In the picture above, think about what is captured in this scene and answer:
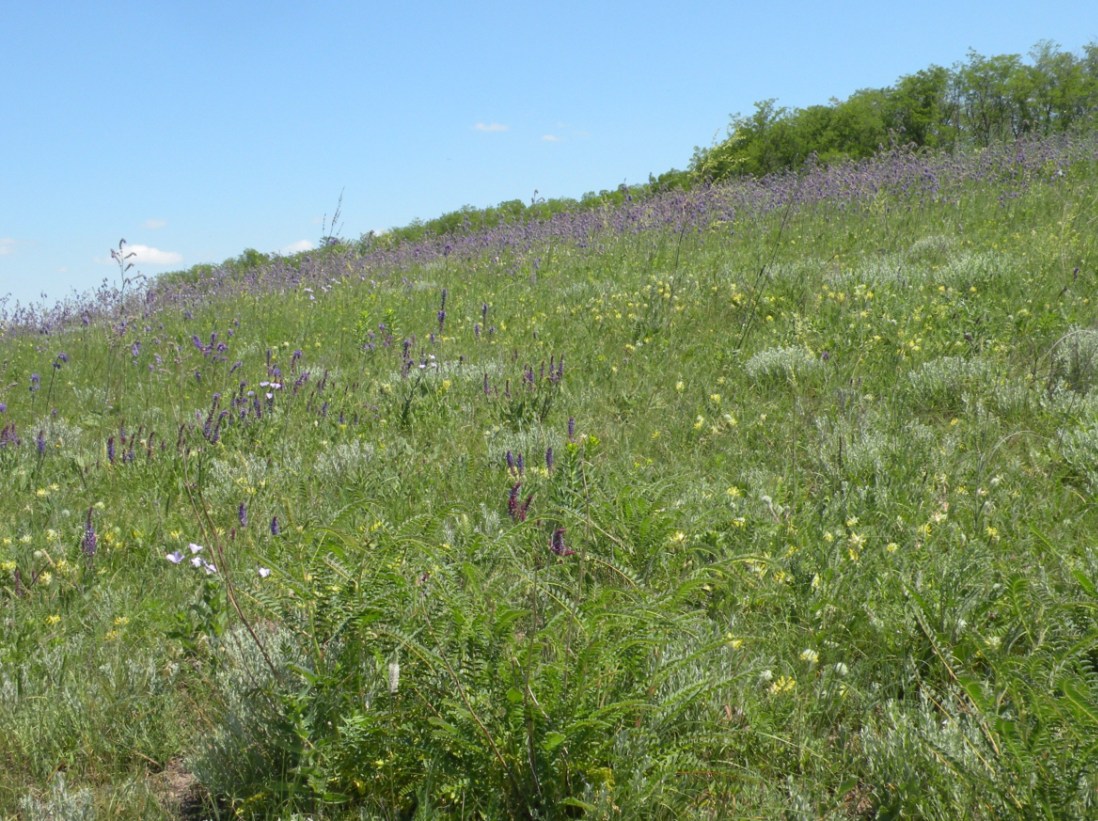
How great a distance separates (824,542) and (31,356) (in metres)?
8.77

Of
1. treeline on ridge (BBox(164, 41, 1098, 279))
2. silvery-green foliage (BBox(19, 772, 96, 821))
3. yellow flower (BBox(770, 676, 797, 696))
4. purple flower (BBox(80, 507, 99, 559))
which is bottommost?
yellow flower (BBox(770, 676, 797, 696))

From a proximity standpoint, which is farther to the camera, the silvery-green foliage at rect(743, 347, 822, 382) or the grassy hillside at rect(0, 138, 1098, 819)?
the silvery-green foliage at rect(743, 347, 822, 382)

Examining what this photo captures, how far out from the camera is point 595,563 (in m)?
3.01

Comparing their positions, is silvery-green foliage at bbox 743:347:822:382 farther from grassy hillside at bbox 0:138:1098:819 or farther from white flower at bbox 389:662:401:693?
white flower at bbox 389:662:401:693

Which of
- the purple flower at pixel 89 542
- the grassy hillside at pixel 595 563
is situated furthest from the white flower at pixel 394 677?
the purple flower at pixel 89 542

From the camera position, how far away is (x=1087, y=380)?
4586 mm

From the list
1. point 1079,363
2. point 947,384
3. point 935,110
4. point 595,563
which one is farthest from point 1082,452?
point 935,110

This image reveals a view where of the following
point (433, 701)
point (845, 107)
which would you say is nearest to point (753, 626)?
point (433, 701)

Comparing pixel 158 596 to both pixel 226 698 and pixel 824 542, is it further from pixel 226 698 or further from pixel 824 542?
pixel 824 542

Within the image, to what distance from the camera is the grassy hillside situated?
6.39ft

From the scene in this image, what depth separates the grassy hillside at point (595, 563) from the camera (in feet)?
6.39

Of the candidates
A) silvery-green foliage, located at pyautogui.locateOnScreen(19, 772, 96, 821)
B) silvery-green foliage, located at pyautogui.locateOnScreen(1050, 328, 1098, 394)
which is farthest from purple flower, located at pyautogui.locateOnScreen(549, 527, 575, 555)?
silvery-green foliage, located at pyautogui.locateOnScreen(1050, 328, 1098, 394)

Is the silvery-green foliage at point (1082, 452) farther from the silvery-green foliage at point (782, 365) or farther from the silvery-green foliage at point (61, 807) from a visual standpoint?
the silvery-green foliage at point (61, 807)

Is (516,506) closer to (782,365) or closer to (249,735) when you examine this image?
(249,735)
